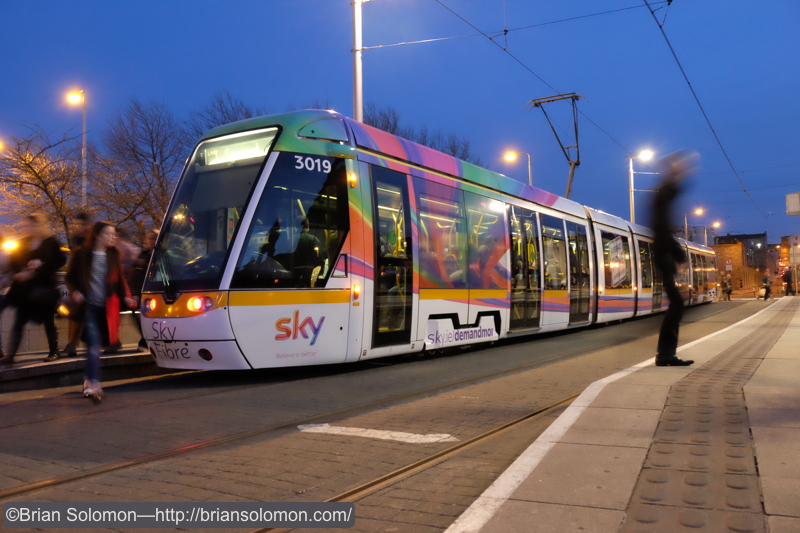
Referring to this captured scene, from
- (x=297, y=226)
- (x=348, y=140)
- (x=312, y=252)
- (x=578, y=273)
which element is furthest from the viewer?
(x=578, y=273)

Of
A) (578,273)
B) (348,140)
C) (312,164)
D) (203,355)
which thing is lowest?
(203,355)

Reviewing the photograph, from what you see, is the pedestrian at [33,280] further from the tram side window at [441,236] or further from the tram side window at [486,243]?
the tram side window at [486,243]

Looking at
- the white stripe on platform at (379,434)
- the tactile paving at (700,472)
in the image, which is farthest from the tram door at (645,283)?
the white stripe on platform at (379,434)

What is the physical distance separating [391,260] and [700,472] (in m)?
5.66

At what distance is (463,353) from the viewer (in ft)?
37.0

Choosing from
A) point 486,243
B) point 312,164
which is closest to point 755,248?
point 486,243

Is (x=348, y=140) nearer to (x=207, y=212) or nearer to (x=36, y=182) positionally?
(x=207, y=212)

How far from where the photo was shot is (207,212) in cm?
770

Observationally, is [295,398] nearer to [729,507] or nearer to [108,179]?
[729,507]

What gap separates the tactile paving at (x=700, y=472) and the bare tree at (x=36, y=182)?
55.9ft

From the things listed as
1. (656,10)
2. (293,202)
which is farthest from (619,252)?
(293,202)

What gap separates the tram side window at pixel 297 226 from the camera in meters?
7.32

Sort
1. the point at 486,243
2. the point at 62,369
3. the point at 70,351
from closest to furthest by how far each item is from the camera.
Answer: the point at 62,369, the point at 70,351, the point at 486,243

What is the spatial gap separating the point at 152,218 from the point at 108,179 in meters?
1.93
